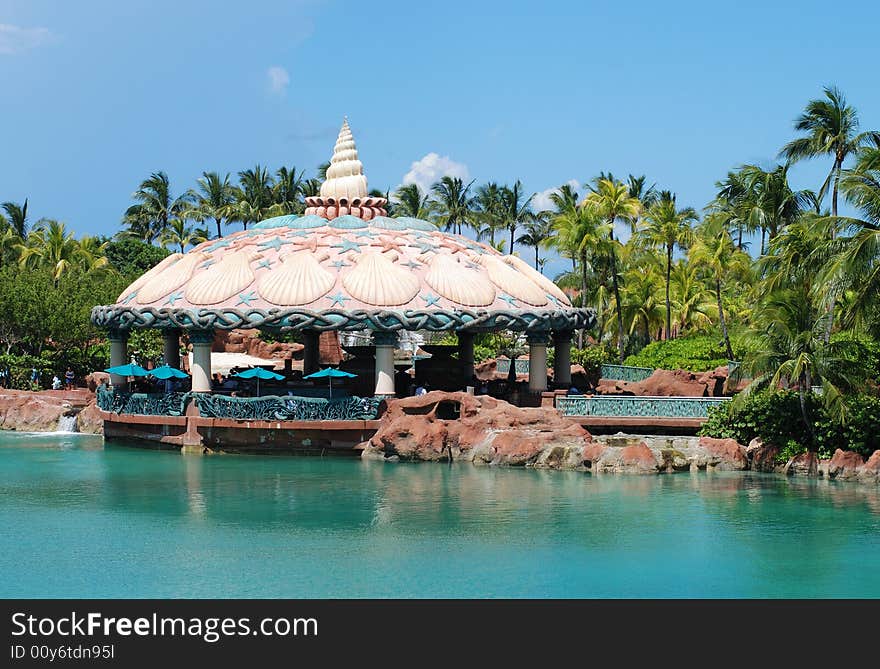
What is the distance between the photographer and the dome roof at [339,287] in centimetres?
3662

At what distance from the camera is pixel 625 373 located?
4741 centimetres

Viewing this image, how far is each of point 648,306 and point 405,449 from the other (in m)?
34.5

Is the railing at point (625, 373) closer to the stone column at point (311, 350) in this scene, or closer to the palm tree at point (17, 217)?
the stone column at point (311, 350)

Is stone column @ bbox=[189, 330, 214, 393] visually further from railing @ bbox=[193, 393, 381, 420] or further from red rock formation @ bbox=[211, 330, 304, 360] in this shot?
red rock formation @ bbox=[211, 330, 304, 360]

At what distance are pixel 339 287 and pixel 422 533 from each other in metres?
15.6

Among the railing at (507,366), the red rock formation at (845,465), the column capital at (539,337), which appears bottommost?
the red rock formation at (845,465)

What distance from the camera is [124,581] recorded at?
18.6 metres

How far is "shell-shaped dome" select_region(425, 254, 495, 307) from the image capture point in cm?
3762

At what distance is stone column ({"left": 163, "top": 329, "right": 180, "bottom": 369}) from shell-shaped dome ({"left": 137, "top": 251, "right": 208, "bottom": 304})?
3265mm

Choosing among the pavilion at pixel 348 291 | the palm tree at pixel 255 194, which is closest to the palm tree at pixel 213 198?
the palm tree at pixel 255 194

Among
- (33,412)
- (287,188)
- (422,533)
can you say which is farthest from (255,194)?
(422,533)

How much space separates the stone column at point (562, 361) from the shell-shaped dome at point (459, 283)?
15.7 ft

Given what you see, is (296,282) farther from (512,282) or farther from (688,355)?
(688,355)
